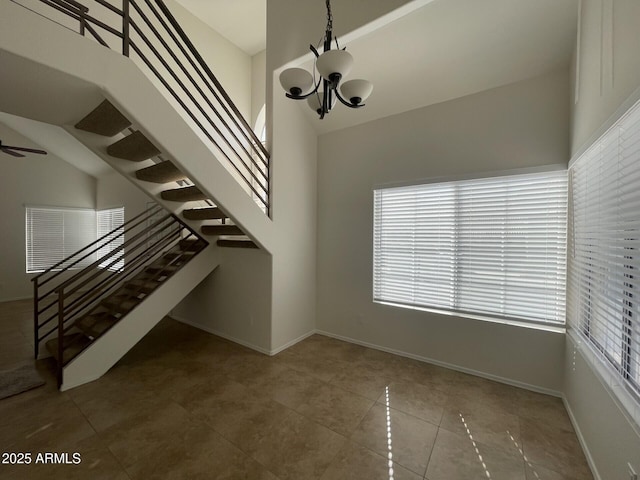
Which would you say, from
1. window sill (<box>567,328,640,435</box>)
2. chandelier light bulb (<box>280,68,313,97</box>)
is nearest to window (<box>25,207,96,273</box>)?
chandelier light bulb (<box>280,68,313,97</box>)

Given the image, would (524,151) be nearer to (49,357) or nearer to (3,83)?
(3,83)

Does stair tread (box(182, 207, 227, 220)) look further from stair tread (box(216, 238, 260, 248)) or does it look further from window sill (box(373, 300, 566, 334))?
window sill (box(373, 300, 566, 334))

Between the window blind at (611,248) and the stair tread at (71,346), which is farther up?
the window blind at (611,248)

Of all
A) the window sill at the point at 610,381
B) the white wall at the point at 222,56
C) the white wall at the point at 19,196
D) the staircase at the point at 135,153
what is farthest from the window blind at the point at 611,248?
the white wall at the point at 19,196

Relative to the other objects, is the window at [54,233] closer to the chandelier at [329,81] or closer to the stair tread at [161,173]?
the stair tread at [161,173]

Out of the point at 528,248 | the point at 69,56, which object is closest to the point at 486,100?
the point at 528,248

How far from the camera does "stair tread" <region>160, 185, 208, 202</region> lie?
2.57 meters

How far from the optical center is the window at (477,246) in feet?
7.74

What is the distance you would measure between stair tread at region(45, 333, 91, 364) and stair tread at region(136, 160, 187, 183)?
1.76 meters

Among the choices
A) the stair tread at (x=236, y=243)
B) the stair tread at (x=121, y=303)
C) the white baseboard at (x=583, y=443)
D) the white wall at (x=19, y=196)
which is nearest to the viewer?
the white baseboard at (x=583, y=443)

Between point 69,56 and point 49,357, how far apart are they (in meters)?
3.29

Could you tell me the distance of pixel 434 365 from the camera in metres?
2.90

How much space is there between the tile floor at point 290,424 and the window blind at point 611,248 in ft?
2.76

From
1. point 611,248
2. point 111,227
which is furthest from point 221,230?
point 111,227
